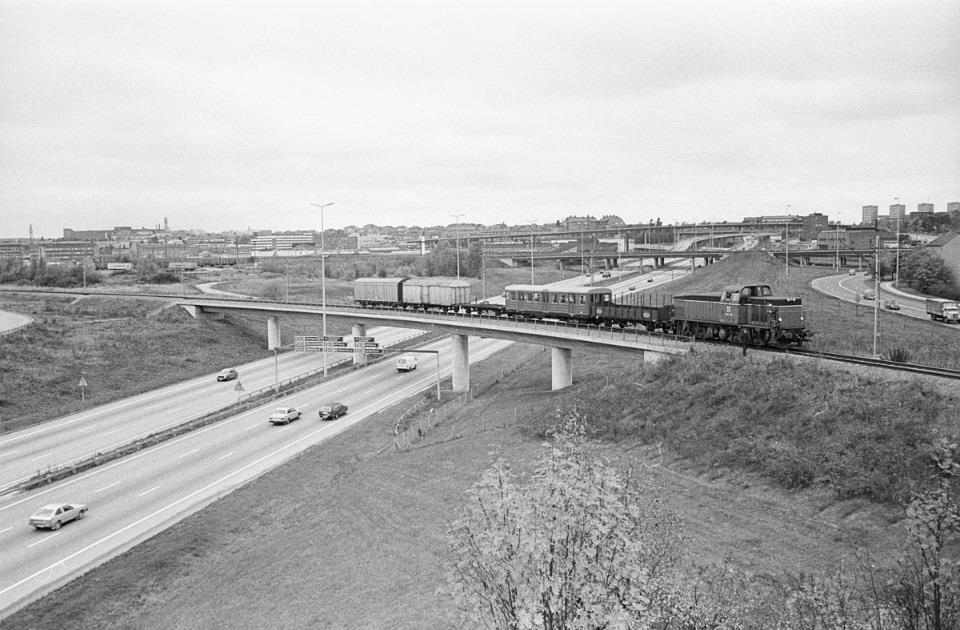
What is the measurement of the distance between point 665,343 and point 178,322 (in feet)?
226

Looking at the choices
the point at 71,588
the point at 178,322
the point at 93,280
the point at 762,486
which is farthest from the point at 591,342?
the point at 93,280

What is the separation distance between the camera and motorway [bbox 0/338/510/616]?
26.8 meters

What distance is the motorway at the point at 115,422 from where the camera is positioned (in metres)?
40.8

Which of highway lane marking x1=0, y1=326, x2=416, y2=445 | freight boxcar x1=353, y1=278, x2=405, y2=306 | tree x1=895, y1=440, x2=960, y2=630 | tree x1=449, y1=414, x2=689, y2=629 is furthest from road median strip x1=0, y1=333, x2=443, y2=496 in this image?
tree x1=895, y1=440, x2=960, y2=630

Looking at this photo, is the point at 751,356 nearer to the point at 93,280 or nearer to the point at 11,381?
the point at 11,381

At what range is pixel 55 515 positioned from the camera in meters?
30.2

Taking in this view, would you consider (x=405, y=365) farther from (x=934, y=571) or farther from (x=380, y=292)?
(x=934, y=571)

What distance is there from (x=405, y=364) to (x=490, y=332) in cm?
1409

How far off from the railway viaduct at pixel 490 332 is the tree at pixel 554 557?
31.3 metres

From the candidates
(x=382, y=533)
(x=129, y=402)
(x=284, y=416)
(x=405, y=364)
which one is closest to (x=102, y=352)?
(x=129, y=402)

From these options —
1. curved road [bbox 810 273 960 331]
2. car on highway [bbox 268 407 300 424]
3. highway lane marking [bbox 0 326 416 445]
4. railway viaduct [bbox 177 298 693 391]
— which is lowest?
highway lane marking [bbox 0 326 416 445]

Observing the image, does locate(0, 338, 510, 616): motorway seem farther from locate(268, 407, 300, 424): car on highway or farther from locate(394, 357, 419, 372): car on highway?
locate(394, 357, 419, 372): car on highway

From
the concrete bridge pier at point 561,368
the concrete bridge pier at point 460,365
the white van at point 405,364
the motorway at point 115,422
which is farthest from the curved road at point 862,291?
the motorway at point 115,422

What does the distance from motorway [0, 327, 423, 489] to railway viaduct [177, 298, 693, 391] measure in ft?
31.9
